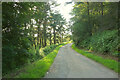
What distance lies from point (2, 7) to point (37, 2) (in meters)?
2.09

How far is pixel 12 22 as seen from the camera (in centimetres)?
468

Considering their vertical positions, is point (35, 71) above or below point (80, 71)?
above

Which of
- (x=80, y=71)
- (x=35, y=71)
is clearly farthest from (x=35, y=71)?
(x=80, y=71)

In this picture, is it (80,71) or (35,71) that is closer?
(35,71)

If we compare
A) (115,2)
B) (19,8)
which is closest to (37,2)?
(19,8)

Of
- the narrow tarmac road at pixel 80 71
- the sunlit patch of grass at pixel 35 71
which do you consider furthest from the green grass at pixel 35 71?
the narrow tarmac road at pixel 80 71

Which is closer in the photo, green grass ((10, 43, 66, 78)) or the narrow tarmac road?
green grass ((10, 43, 66, 78))

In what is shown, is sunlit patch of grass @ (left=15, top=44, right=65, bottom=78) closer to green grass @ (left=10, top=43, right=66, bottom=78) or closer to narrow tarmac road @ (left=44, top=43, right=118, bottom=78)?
green grass @ (left=10, top=43, right=66, bottom=78)

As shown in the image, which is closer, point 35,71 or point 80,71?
point 35,71

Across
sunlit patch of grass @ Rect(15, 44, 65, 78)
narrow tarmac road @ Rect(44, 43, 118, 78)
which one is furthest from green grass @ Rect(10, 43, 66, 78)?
narrow tarmac road @ Rect(44, 43, 118, 78)

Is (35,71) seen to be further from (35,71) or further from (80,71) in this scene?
(80,71)

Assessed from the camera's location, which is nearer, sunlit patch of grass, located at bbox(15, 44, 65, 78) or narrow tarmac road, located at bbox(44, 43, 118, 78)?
sunlit patch of grass, located at bbox(15, 44, 65, 78)

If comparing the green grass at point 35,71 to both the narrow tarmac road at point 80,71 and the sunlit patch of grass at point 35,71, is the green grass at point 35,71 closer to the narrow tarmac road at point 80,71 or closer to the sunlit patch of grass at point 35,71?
the sunlit patch of grass at point 35,71

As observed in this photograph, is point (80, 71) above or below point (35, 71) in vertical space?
below
